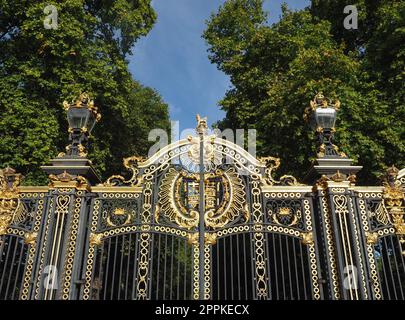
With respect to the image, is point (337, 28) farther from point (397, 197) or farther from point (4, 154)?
point (4, 154)

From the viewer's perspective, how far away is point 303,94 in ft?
34.8

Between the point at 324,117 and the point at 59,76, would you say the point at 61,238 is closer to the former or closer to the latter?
the point at 324,117

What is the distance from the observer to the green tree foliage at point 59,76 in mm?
10164

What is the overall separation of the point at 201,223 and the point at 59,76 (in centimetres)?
746

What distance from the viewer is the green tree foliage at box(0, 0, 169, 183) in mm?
10164

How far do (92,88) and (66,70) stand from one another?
890 millimetres

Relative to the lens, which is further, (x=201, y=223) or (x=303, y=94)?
(x=303, y=94)

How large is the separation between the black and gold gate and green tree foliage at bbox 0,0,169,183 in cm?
448

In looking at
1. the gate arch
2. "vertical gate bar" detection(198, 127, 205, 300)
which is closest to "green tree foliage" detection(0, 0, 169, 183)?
the gate arch

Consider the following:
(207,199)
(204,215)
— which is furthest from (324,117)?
(204,215)

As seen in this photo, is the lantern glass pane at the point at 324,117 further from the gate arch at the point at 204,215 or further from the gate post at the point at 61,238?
the gate post at the point at 61,238

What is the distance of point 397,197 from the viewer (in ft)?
19.4
